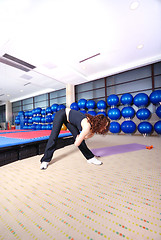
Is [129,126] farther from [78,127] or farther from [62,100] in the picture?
[62,100]

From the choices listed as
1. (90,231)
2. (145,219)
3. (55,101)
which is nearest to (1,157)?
(90,231)

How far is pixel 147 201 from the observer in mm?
816

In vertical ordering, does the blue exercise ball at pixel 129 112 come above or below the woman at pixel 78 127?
above

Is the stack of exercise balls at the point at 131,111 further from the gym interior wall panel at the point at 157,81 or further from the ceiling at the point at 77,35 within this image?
the ceiling at the point at 77,35

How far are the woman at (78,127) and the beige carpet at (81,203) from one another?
197mm

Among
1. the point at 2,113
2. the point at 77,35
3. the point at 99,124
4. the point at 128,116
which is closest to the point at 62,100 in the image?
the point at 128,116

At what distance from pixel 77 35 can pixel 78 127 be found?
2648 millimetres

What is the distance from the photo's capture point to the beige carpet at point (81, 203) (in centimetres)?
60

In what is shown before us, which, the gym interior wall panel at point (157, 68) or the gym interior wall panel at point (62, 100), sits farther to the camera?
the gym interior wall panel at point (62, 100)

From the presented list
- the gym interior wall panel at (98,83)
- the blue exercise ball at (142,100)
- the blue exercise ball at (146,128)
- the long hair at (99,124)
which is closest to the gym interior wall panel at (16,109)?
the gym interior wall panel at (98,83)

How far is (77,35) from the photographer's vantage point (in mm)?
2871

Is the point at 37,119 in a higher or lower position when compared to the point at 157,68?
lower

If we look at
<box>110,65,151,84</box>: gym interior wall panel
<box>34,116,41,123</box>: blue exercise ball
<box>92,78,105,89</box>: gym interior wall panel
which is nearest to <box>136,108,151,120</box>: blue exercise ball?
<box>110,65,151,84</box>: gym interior wall panel

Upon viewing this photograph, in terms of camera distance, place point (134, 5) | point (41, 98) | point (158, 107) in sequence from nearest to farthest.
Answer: point (134, 5) → point (158, 107) → point (41, 98)
